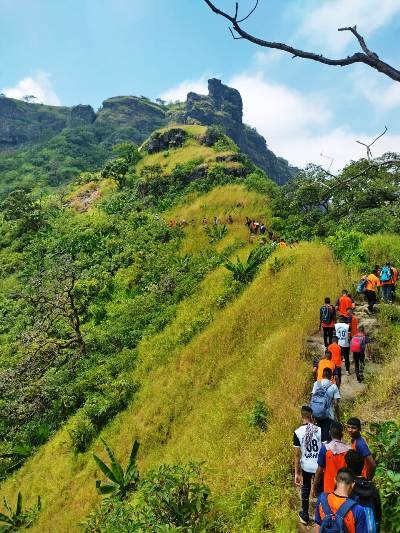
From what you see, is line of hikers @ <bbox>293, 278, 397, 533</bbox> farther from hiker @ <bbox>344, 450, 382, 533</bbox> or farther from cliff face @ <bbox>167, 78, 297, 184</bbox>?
cliff face @ <bbox>167, 78, 297, 184</bbox>

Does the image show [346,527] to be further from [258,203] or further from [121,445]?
[258,203]

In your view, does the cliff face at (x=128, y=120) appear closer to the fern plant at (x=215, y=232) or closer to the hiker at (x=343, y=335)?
the fern plant at (x=215, y=232)

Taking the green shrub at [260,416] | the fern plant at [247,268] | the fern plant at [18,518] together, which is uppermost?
the fern plant at [247,268]

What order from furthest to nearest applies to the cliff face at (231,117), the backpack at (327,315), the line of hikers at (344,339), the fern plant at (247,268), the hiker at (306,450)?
the cliff face at (231,117), the fern plant at (247,268), the backpack at (327,315), the line of hikers at (344,339), the hiker at (306,450)

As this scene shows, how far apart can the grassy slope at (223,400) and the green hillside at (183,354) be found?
0.04 metres

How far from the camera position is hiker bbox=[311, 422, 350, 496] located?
503cm

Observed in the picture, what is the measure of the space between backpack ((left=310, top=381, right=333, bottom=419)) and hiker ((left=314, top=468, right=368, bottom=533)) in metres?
2.51

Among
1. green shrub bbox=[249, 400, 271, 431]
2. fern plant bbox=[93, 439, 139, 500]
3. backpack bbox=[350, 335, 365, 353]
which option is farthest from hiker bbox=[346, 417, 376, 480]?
fern plant bbox=[93, 439, 139, 500]

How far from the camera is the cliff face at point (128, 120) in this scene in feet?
356

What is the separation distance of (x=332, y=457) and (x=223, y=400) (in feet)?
20.1

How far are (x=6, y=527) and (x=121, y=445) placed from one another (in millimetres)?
3158

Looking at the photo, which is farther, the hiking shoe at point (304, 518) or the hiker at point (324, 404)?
the hiker at point (324, 404)

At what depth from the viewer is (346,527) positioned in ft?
12.2

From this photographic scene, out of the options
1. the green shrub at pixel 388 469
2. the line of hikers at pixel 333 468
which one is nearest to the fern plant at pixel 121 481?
the line of hikers at pixel 333 468
